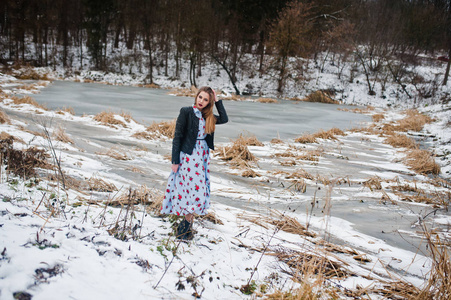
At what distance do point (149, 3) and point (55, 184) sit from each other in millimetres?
31255

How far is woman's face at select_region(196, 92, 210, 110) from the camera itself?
8.47 feet

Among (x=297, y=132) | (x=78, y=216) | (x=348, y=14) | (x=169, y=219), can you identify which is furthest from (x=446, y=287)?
(x=348, y=14)

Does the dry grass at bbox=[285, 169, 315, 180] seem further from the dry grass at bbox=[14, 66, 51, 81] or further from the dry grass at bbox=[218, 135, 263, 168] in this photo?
the dry grass at bbox=[14, 66, 51, 81]

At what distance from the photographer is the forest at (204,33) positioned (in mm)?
24406

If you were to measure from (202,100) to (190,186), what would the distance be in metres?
0.77

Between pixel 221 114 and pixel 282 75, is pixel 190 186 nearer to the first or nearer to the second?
pixel 221 114

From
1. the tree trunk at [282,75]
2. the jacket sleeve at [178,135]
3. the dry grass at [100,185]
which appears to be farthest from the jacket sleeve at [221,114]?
the tree trunk at [282,75]

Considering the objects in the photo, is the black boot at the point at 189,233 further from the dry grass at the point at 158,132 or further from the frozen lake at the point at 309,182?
the dry grass at the point at 158,132

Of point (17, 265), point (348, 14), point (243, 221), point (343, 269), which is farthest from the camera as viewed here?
point (348, 14)

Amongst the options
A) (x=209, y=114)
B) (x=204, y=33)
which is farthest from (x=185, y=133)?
(x=204, y=33)

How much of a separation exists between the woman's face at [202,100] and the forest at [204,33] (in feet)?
73.8

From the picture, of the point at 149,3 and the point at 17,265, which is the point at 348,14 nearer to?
the point at 149,3

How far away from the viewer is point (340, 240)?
2.83 m

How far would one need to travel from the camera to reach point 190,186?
98.3 inches
